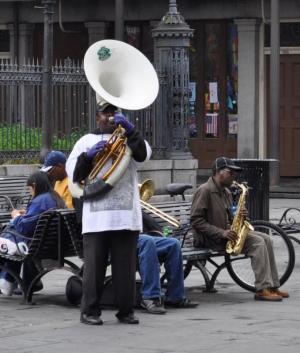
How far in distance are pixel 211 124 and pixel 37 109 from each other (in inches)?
405

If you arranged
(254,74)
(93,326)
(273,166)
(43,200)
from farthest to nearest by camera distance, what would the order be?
(254,74), (273,166), (43,200), (93,326)

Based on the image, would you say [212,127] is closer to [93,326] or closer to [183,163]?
[183,163]

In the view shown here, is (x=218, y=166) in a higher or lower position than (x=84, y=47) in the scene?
lower

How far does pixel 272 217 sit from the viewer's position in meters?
20.7

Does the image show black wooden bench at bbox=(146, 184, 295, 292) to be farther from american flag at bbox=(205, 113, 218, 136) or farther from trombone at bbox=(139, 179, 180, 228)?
american flag at bbox=(205, 113, 218, 136)

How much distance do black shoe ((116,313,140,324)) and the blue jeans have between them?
52 centimetres

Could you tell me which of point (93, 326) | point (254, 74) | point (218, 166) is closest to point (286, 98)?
point (254, 74)

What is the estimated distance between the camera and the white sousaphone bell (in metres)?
10.2

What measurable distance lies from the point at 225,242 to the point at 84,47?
64.7 feet

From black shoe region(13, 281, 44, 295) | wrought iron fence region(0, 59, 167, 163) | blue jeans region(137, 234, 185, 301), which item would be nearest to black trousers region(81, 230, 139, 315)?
blue jeans region(137, 234, 185, 301)

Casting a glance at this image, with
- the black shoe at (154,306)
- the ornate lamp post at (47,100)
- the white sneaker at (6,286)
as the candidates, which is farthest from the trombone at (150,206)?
the ornate lamp post at (47,100)

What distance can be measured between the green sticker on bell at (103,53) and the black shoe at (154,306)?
1.98 meters

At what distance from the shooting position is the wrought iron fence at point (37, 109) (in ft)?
61.8

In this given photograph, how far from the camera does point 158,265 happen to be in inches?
429
